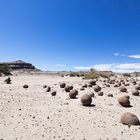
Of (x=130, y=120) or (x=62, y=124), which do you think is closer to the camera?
(x=62, y=124)

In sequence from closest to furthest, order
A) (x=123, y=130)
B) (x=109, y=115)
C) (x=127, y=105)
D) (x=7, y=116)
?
(x=123, y=130) < (x=7, y=116) < (x=109, y=115) < (x=127, y=105)

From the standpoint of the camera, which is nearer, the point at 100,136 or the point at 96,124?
the point at 100,136

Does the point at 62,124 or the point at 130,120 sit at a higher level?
the point at 130,120

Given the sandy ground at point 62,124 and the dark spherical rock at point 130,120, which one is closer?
the sandy ground at point 62,124

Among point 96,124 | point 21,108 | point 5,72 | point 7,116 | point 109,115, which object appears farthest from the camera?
point 5,72

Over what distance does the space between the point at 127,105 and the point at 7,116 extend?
26.1ft

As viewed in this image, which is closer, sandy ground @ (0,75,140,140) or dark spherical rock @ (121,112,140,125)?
sandy ground @ (0,75,140,140)

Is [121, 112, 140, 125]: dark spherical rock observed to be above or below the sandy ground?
above

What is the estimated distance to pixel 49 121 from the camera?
34.8 feet

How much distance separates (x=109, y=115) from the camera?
12.3m

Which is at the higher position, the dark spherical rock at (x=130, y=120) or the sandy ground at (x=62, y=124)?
the dark spherical rock at (x=130, y=120)

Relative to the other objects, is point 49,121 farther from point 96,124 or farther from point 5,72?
point 5,72

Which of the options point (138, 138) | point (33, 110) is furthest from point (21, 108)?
point (138, 138)

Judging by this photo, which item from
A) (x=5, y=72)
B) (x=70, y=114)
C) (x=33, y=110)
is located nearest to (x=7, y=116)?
(x=33, y=110)
